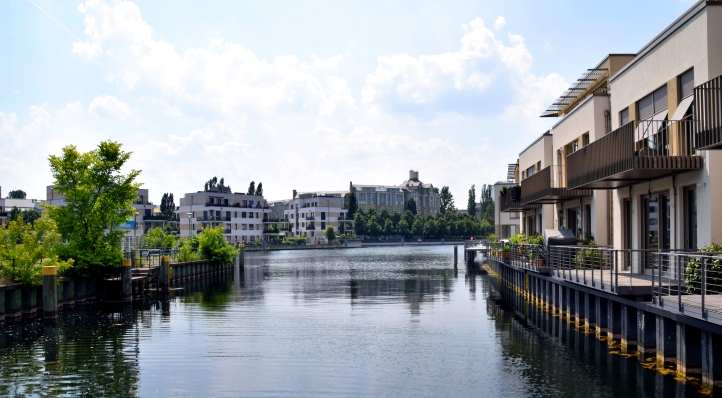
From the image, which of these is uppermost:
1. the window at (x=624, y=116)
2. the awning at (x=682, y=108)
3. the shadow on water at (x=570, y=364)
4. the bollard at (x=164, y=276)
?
the window at (x=624, y=116)

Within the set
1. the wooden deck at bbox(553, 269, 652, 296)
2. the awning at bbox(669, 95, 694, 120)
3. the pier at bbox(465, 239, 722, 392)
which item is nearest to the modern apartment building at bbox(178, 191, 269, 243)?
the pier at bbox(465, 239, 722, 392)

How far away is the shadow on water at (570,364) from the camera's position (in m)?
19.5

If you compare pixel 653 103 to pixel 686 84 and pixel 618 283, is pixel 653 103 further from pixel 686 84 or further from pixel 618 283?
pixel 618 283

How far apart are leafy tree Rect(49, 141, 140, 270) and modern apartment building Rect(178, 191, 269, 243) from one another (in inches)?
4395

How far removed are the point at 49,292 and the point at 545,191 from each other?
25945 mm

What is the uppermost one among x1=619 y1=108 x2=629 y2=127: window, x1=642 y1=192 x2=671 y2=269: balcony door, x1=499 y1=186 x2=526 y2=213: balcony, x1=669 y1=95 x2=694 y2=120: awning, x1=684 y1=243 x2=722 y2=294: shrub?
x1=619 y1=108 x2=629 y2=127: window

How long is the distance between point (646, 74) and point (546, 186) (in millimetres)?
15446

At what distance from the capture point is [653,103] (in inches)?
1115

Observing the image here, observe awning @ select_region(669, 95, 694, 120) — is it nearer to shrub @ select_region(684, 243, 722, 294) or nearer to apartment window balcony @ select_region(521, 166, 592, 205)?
shrub @ select_region(684, 243, 722, 294)

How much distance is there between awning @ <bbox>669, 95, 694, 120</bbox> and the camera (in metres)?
24.5

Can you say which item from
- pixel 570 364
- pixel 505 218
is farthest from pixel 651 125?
pixel 505 218

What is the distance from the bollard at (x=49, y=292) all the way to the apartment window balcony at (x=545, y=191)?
81.8 ft

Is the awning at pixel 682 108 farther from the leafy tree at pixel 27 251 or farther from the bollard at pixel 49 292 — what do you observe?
the leafy tree at pixel 27 251

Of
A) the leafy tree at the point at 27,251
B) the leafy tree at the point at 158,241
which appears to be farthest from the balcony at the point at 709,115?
the leafy tree at the point at 158,241
